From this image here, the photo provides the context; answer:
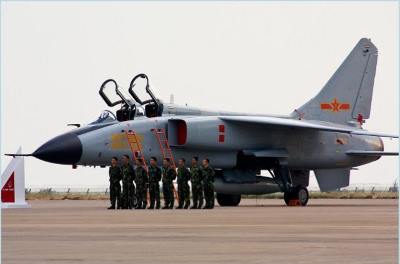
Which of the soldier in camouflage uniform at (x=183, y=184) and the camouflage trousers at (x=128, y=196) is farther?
the soldier in camouflage uniform at (x=183, y=184)

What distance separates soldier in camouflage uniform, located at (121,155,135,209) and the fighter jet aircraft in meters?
1.18

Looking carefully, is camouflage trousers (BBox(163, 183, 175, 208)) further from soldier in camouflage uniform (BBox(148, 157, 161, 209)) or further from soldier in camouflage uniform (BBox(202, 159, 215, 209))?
soldier in camouflage uniform (BBox(202, 159, 215, 209))

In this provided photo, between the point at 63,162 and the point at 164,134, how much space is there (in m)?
2.71

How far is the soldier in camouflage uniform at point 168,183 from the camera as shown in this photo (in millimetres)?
25984

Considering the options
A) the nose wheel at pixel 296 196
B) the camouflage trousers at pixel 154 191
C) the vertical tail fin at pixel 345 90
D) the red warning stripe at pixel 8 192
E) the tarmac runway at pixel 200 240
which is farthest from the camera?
the vertical tail fin at pixel 345 90

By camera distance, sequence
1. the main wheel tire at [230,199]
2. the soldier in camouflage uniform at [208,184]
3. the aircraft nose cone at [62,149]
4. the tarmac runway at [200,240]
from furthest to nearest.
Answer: the main wheel tire at [230,199] < the aircraft nose cone at [62,149] < the soldier in camouflage uniform at [208,184] < the tarmac runway at [200,240]

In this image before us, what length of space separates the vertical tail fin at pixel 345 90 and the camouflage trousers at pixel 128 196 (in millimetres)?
7770

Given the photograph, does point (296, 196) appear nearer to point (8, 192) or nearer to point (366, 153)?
point (366, 153)

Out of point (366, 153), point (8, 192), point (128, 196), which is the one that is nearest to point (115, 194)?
point (128, 196)

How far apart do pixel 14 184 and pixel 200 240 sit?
1621 centimetres

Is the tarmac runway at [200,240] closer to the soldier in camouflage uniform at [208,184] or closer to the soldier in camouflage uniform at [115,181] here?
the soldier in camouflage uniform at [115,181]

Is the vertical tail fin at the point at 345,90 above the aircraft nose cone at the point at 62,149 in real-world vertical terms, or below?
above

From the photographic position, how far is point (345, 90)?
32219 mm

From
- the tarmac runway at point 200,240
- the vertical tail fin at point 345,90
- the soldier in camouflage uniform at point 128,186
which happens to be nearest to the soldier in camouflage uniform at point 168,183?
the soldier in camouflage uniform at point 128,186
